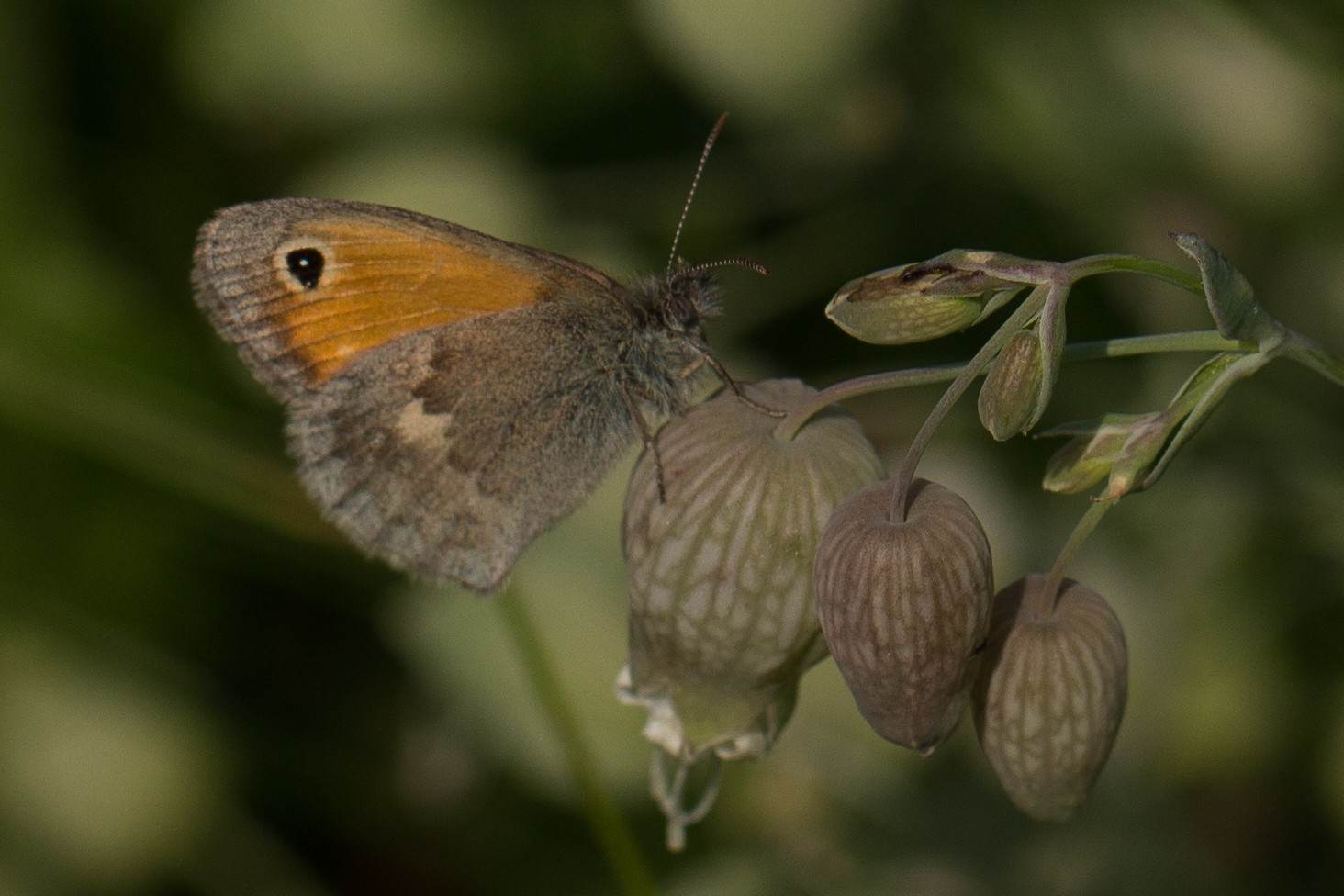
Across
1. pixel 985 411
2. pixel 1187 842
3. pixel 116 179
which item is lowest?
pixel 1187 842

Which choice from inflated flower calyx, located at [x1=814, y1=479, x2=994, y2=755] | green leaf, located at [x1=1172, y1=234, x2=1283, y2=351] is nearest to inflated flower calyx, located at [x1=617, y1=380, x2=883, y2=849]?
inflated flower calyx, located at [x1=814, y1=479, x2=994, y2=755]

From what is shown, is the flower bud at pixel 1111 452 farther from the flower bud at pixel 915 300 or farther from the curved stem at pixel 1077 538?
the flower bud at pixel 915 300

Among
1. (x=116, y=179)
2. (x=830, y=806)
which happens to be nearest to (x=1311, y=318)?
(x=830, y=806)

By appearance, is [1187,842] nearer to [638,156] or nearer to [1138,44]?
[1138,44]

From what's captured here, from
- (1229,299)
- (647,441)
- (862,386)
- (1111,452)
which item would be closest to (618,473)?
(647,441)

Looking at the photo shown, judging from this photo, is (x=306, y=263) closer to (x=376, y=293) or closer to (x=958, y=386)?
(x=376, y=293)

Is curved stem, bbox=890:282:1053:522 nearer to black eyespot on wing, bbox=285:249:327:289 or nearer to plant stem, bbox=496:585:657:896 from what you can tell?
black eyespot on wing, bbox=285:249:327:289

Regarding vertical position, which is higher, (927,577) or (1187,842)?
(927,577)
